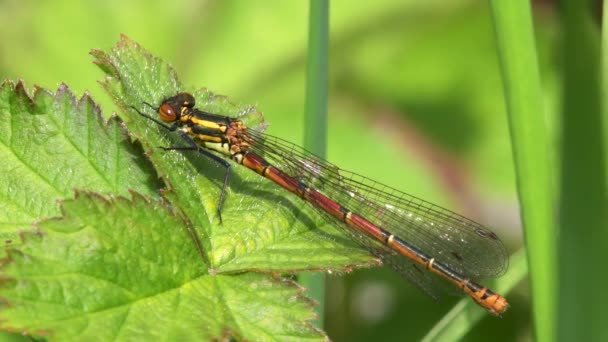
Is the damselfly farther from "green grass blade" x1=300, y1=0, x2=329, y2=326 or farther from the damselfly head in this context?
"green grass blade" x1=300, y1=0, x2=329, y2=326

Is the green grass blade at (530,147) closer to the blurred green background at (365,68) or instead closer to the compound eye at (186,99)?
the compound eye at (186,99)

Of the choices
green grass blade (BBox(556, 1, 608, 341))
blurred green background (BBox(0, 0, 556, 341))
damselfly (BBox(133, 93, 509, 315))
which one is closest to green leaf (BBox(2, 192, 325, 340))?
damselfly (BBox(133, 93, 509, 315))

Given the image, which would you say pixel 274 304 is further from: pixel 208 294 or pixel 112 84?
pixel 112 84

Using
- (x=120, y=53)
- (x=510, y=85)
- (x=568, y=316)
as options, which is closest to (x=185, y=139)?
(x=120, y=53)

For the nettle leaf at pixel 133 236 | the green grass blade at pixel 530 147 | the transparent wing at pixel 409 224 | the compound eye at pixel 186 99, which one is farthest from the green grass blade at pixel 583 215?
the compound eye at pixel 186 99

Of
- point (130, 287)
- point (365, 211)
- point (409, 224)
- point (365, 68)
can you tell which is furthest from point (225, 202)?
point (365, 68)

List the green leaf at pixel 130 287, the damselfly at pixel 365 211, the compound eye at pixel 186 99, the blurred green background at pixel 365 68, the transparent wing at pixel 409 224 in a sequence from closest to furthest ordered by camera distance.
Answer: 1. the green leaf at pixel 130 287
2. the compound eye at pixel 186 99
3. the damselfly at pixel 365 211
4. the transparent wing at pixel 409 224
5. the blurred green background at pixel 365 68

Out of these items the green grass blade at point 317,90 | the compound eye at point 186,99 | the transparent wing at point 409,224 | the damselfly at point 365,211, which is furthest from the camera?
the transparent wing at point 409,224

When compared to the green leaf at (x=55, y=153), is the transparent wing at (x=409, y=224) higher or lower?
lower
